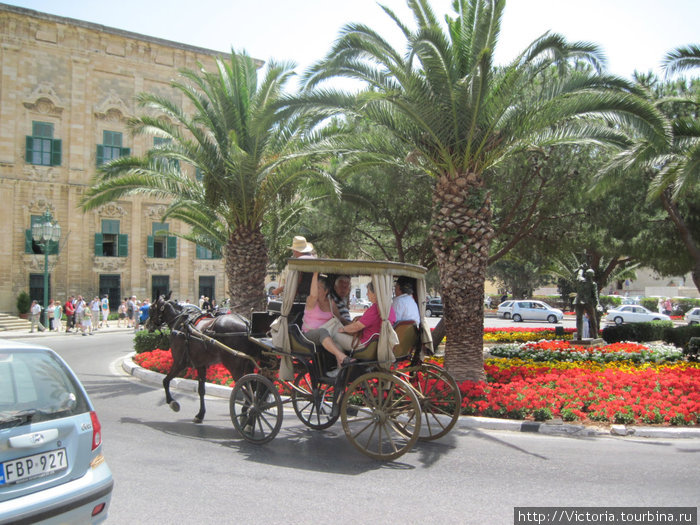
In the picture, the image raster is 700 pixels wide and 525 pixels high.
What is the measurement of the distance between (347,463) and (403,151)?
7013 mm

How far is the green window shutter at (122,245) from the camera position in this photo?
35062 mm

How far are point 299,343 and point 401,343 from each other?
4.29 ft

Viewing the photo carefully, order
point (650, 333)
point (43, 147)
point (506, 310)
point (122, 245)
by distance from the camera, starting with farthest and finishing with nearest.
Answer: point (506, 310), point (122, 245), point (43, 147), point (650, 333)

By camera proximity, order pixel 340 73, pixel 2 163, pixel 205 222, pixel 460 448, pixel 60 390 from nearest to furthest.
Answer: pixel 60 390, pixel 460 448, pixel 340 73, pixel 205 222, pixel 2 163

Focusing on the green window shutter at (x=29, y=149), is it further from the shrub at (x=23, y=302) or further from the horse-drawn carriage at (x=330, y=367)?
the horse-drawn carriage at (x=330, y=367)

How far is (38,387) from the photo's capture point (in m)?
3.85

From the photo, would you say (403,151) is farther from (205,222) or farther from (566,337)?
(566,337)

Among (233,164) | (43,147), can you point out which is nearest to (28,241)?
(43,147)

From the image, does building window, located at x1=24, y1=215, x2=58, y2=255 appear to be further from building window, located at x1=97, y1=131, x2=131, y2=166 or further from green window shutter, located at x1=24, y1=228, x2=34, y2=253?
building window, located at x1=97, y1=131, x2=131, y2=166

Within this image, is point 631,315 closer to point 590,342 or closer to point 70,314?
point 590,342

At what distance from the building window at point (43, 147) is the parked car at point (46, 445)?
3402 cm

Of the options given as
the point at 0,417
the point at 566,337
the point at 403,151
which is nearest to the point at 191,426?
the point at 0,417

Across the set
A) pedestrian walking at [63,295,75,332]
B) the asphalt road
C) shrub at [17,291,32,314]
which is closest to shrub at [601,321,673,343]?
the asphalt road

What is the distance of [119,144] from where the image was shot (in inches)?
1389
